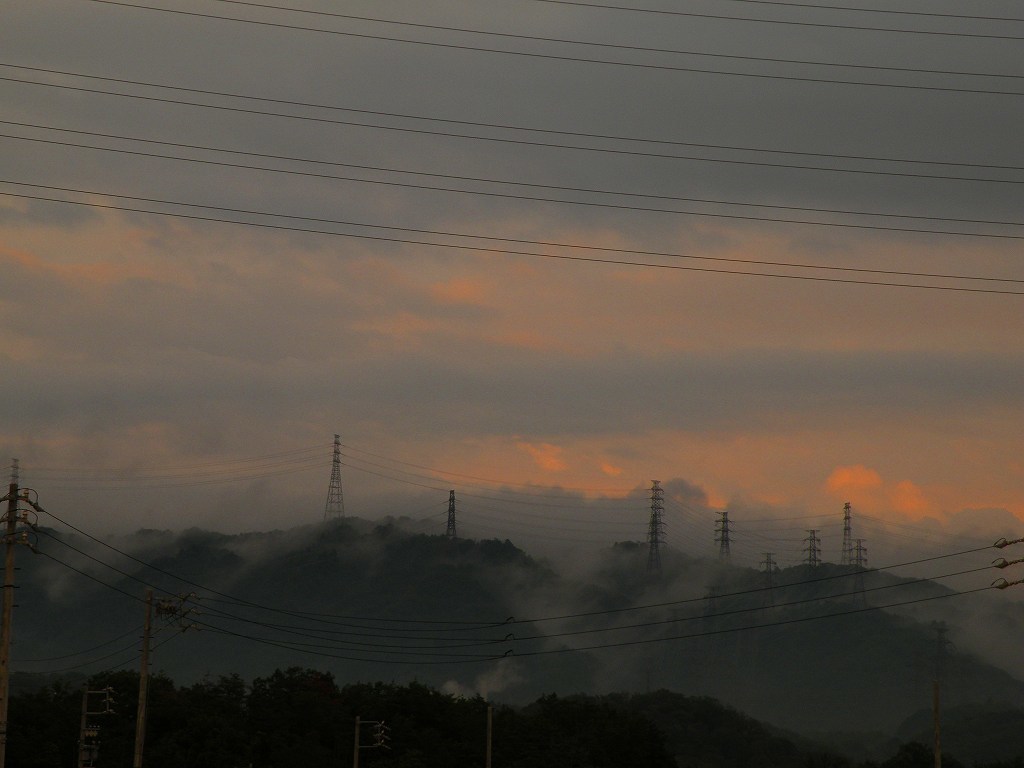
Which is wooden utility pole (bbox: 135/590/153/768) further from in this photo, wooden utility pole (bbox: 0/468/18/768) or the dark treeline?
the dark treeline

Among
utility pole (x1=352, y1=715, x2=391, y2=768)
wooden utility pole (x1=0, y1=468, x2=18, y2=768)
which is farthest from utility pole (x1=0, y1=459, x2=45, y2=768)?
utility pole (x1=352, y1=715, x2=391, y2=768)

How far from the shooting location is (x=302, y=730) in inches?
5763

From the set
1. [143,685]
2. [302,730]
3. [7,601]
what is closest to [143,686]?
[143,685]

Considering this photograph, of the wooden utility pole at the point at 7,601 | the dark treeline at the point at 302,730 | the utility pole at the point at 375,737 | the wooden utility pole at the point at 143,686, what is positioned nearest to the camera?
the wooden utility pole at the point at 7,601

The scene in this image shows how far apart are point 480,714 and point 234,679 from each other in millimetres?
30325

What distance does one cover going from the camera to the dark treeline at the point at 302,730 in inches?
5261

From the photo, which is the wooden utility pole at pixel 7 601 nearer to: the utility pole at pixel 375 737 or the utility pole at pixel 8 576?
the utility pole at pixel 8 576

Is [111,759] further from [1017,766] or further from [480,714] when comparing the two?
[1017,766]

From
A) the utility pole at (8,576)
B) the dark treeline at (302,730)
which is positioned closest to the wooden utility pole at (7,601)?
the utility pole at (8,576)

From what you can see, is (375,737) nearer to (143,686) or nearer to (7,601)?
(143,686)

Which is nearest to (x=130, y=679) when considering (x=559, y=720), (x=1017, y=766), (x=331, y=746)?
(x=331, y=746)

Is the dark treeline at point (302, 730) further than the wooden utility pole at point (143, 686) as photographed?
Yes

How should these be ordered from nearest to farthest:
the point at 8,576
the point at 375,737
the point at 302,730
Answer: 1. the point at 8,576
2. the point at 375,737
3. the point at 302,730

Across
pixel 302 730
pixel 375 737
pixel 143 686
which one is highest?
pixel 143 686
